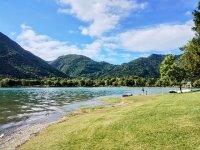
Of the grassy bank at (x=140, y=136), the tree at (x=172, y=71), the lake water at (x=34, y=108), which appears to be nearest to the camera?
the grassy bank at (x=140, y=136)

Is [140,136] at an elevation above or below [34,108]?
above

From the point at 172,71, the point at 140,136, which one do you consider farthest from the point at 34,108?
the point at 172,71

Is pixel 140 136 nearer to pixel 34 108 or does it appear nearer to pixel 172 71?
pixel 34 108

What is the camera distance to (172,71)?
59344mm

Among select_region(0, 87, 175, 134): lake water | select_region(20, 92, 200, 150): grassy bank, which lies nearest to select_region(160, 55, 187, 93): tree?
select_region(0, 87, 175, 134): lake water

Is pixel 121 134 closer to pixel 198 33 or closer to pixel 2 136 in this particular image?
pixel 2 136

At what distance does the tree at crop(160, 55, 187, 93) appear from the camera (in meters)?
59.7

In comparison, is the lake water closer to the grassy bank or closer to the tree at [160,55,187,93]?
the grassy bank

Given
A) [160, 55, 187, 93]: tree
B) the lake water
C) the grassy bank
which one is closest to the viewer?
the grassy bank

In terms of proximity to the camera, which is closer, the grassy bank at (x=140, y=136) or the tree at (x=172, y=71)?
the grassy bank at (x=140, y=136)

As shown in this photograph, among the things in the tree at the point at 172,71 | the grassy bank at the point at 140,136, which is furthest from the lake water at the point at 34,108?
the tree at the point at 172,71

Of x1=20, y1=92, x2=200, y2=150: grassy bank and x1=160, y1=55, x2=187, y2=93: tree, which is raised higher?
x1=160, y1=55, x2=187, y2=93: tree

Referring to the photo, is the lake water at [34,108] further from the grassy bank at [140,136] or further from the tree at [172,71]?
the tree at [172,71]

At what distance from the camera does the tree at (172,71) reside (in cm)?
5972
